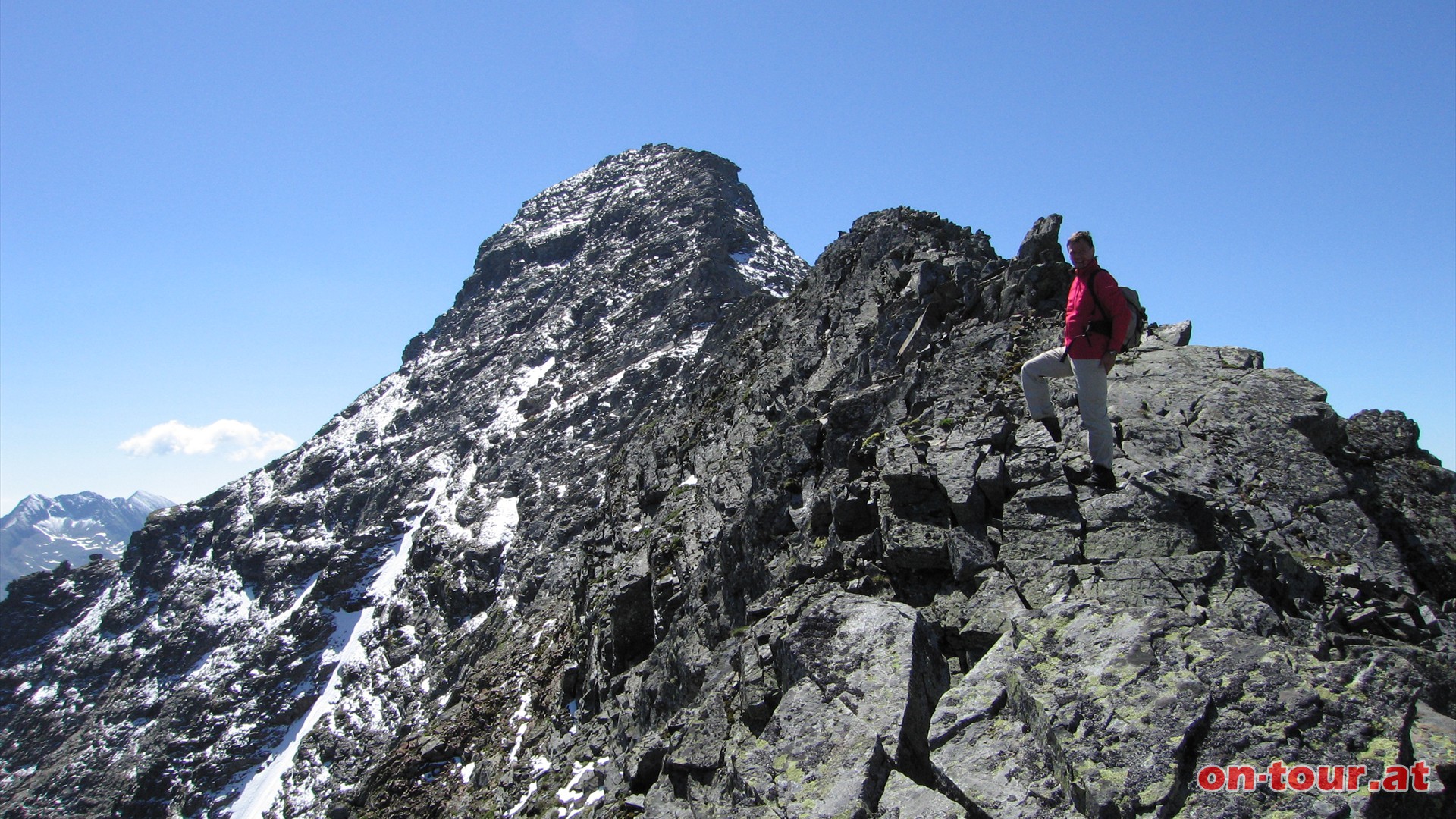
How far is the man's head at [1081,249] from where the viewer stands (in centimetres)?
1106

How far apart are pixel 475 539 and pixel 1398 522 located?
3756 inches

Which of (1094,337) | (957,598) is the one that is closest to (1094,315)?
(1094,337)

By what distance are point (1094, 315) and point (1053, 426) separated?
2.32 metres

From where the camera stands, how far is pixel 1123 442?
12.0 meters

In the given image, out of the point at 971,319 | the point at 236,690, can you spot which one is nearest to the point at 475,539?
the point at 236,690

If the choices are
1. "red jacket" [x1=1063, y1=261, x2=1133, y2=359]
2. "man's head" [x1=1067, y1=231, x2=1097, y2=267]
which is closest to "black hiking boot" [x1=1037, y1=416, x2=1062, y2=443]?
"red jacket" [x1=1063, y1=261, x2=1133, y2=359]

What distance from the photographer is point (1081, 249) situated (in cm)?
1118

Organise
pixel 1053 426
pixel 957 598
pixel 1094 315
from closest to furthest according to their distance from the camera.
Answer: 1. pixel 957 598
2. pixel 1094 315
3. pixel 1053 426

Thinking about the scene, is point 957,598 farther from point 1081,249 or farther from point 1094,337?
point 1081,249

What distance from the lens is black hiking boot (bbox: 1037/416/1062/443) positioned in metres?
12.5

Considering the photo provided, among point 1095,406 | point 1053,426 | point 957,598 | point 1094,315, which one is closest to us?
point 957,598

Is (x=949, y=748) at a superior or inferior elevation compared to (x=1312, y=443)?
inferior

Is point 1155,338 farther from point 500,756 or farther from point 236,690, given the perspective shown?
point 236,690

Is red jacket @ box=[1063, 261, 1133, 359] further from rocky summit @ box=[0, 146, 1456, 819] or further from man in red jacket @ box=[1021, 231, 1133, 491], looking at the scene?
rocky summit @ box=[0, 146, 1456, 819]
